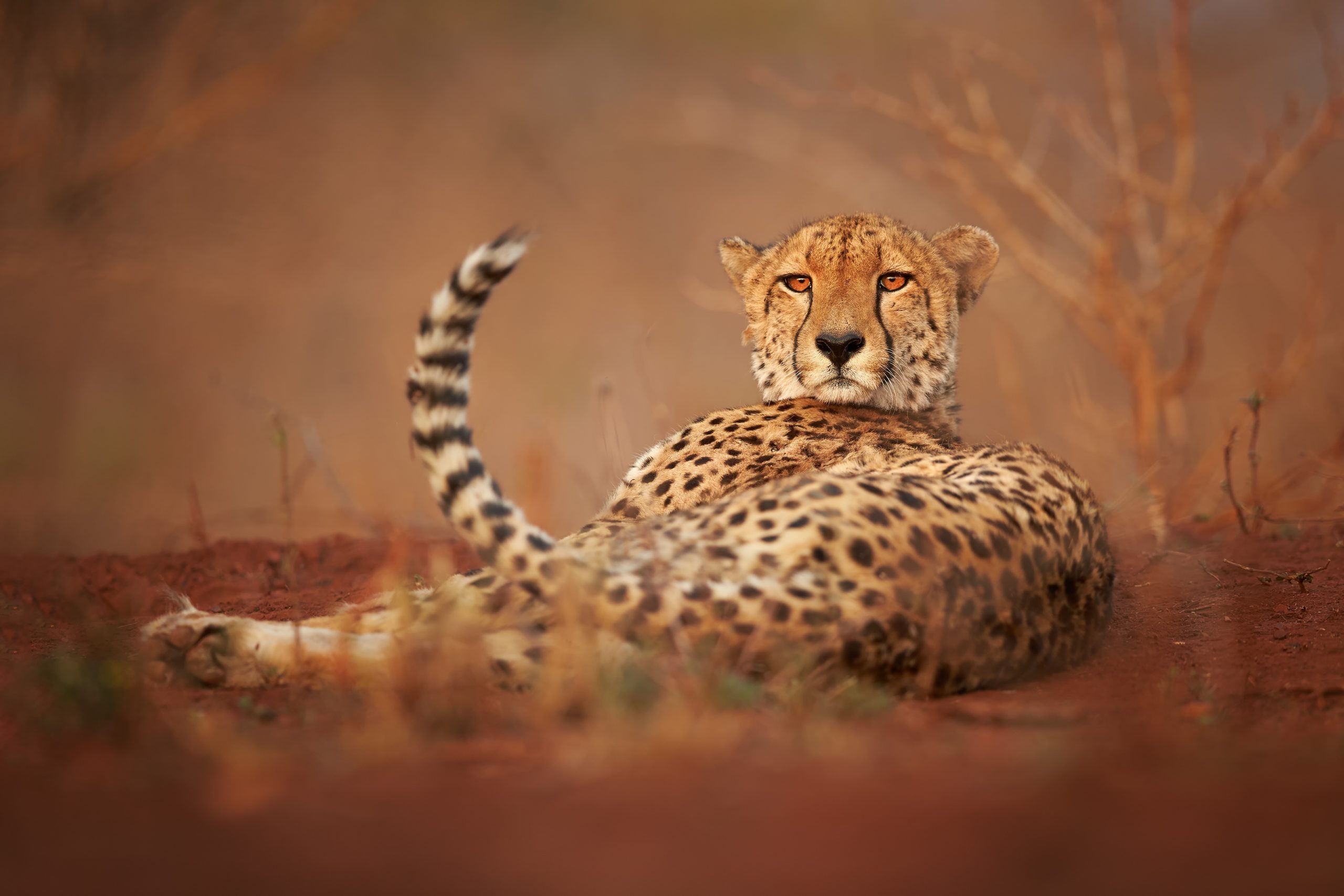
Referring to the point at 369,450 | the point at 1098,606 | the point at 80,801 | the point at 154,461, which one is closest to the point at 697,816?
the point at 80,801

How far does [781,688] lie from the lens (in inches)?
83.1

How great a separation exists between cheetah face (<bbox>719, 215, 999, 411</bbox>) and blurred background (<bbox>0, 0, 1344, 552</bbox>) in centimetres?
89

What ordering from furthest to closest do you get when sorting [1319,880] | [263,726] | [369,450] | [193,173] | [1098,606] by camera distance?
[193,173]
[369,450]
[1098,606]
[263,726]
[1319,880]

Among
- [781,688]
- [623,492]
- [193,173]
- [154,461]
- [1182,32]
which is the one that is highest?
[193,173]

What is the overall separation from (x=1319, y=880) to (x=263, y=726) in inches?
64.0

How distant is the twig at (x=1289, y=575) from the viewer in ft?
10.9

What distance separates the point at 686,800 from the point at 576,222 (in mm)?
10496

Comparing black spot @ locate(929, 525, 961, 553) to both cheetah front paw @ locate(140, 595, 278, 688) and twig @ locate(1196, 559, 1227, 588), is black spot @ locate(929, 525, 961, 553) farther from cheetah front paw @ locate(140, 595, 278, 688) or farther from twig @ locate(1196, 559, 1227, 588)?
twig @ locate(1196, 559, 1227, 588)

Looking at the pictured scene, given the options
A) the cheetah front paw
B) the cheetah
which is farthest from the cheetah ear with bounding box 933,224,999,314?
the cheetah front paw

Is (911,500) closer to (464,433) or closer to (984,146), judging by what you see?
(464,433)

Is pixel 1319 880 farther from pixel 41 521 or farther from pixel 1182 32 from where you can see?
pixel 41 521

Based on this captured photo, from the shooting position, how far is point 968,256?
3.78m

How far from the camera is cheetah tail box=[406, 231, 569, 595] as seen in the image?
7.44 ft

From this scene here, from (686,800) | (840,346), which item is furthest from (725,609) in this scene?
(840,346)
